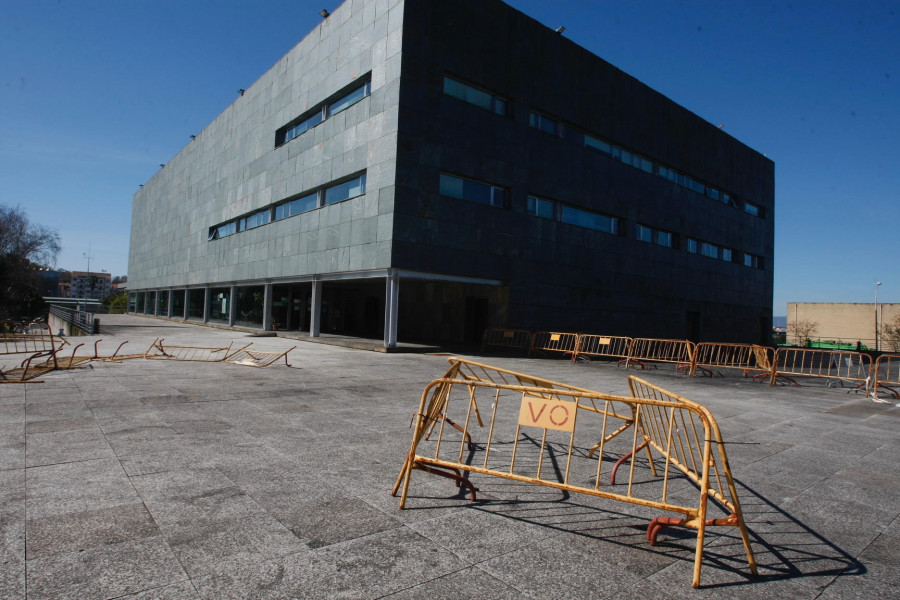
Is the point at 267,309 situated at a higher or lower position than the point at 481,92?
lower

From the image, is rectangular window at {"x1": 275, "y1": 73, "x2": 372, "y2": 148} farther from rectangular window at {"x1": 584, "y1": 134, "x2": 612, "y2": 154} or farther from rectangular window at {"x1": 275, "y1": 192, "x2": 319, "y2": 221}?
rectangular window at {"x1": 584, "y1": 134, "x2": 612, "y2": 154}

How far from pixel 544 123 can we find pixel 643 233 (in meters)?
10.2

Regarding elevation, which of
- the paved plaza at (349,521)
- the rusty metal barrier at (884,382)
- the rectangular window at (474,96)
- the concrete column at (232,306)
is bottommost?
the paved plaza at (349,521)

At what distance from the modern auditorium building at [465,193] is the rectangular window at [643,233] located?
0.45 ft

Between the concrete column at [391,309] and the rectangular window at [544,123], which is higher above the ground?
the rectangular window at [544,123]

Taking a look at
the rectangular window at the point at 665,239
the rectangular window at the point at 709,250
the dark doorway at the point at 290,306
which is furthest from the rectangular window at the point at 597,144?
the dark doorway at the point at 290,306

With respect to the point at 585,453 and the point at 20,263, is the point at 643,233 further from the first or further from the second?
the point at 20,263

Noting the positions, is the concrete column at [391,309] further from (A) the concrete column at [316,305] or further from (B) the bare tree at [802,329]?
(B) the bare tree at [802,329]

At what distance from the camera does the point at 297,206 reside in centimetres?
2859

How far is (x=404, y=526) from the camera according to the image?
3850 millimetres

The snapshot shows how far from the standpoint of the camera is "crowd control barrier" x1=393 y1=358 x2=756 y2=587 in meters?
3.65

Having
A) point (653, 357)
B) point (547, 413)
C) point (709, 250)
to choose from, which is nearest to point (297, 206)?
point (653, 357)

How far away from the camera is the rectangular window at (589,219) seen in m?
27.5

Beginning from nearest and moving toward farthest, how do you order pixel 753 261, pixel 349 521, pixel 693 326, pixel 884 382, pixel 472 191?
pixel 349 521 → pixel 884 382 → pixel 472 191 → pixel 693 326 → pixel 753 261
